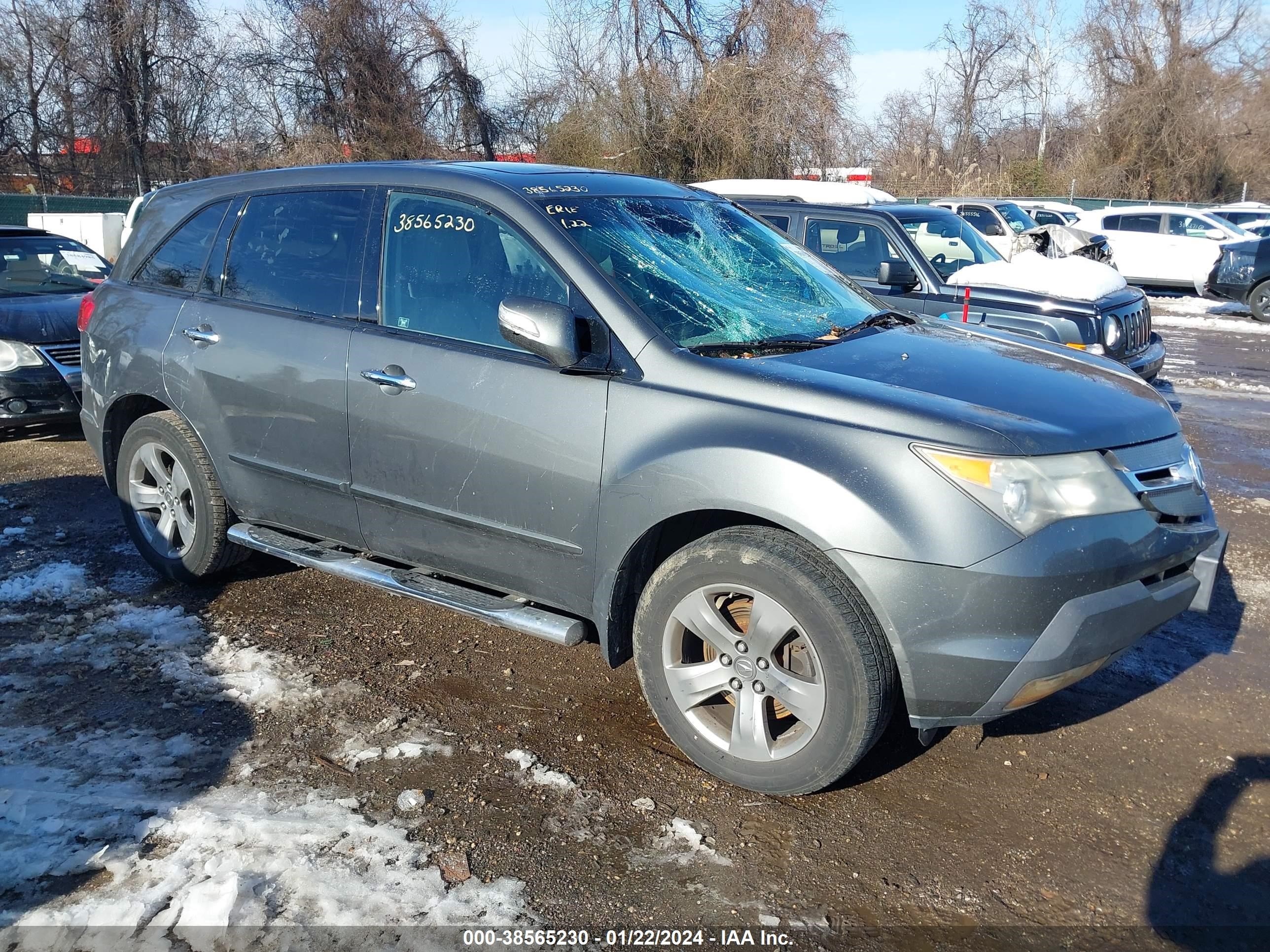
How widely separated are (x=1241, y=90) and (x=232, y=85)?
37.5 meters

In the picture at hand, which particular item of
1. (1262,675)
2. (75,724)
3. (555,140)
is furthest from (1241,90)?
(75,724)

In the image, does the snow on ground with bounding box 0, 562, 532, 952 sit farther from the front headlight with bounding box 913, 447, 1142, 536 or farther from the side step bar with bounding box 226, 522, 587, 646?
the front headlight with bounding box 913, 447, 1142, 536

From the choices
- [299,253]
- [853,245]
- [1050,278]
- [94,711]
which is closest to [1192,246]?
[1050,278]

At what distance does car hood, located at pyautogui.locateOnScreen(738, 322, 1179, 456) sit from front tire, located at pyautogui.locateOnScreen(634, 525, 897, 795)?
482 millimetres

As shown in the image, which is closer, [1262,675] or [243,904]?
[243,904]

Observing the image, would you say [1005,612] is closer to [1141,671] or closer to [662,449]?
[662,449]

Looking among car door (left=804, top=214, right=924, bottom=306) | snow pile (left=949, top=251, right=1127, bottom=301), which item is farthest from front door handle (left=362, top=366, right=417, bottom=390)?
snow pile (left=949, top=251, right=1127, bottom=301)

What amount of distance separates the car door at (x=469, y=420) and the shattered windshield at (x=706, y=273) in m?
0.25

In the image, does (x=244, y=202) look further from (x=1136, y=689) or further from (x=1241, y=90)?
(x=1241, y=90)

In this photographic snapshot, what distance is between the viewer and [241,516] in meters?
4.55

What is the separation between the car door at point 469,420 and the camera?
3455 millimetres

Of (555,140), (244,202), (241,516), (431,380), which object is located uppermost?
(555,140)

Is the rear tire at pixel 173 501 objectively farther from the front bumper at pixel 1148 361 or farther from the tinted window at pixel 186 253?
the front bumper at pixel 1148 361

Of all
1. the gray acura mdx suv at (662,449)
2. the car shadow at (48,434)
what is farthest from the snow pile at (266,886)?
the car shadow at (48,434)
